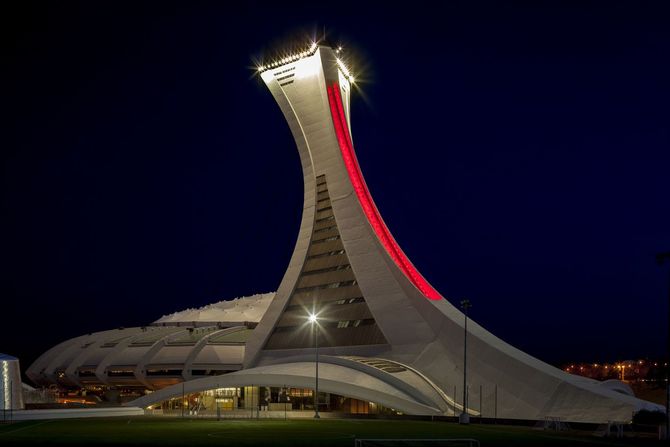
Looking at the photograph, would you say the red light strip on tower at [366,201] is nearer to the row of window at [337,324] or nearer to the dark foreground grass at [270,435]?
the row of window at [337,324]

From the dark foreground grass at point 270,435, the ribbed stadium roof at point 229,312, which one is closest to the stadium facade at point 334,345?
the ribbed stadium roof at point 229,312

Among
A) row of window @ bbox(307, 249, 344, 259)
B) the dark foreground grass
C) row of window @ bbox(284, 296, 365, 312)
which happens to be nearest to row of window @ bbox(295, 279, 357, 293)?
row of window @ bbox(284, 296, 365, 312)

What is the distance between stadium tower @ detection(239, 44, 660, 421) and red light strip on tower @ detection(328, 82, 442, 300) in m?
0.09

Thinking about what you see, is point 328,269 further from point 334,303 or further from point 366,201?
point 366,201

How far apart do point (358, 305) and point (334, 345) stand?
3130mm

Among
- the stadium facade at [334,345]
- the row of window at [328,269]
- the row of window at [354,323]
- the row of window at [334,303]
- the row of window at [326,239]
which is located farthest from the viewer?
the row of window at [326,239]

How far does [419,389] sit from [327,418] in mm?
6120

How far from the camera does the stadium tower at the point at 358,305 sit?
41344 millimetres

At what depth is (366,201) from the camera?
175 feet

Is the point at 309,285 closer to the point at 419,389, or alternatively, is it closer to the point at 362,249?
the point at 362,249

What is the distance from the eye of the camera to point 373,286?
4975 cm

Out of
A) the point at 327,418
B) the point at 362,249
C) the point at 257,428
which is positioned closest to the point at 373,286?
the point at 362,249

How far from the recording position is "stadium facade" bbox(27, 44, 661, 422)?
4175cm

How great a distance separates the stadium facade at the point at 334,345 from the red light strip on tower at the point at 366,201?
0.33 feet
